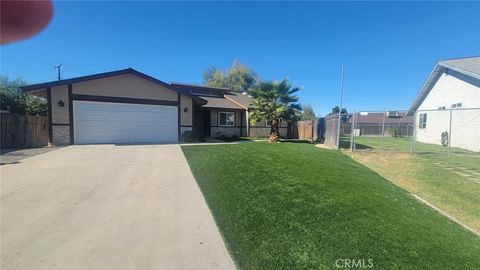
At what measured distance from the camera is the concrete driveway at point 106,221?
3.02m

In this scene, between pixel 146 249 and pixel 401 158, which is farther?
pixel 401 158

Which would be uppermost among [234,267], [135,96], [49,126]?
[135,96]

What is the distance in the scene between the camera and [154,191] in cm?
563

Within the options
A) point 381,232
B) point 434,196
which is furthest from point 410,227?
point 434,196

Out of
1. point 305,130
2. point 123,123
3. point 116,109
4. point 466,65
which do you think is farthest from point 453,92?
point 116,109

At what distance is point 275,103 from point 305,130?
5970mm

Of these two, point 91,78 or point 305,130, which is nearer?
point 91,78

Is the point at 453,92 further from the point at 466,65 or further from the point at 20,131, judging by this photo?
the point at 20,131

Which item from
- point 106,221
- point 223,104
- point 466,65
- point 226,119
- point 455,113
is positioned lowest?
point 106,221

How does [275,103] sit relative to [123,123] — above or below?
above

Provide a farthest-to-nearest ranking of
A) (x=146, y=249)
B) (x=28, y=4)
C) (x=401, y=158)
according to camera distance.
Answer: (x=401, y=158) < (x=146, y=249) < (x=28, y=4)

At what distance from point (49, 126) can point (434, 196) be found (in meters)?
15.9

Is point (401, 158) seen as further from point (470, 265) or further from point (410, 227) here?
point (470, 265)

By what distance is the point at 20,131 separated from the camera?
12.3 meters
